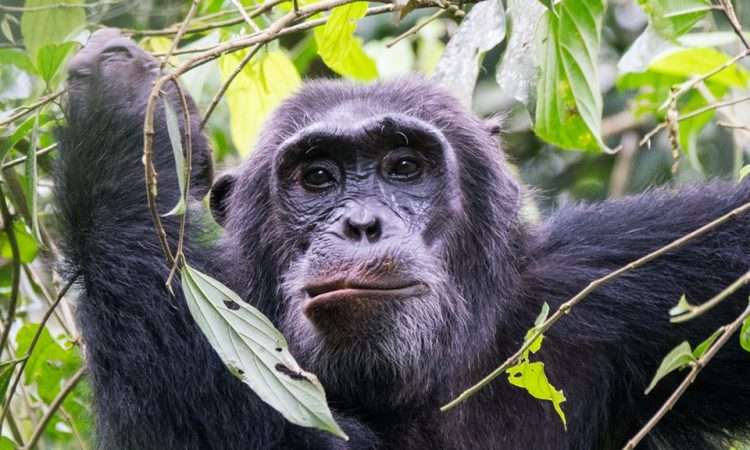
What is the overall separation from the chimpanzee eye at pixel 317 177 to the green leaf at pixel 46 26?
1.12 metres

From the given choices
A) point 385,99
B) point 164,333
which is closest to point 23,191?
point 164,333

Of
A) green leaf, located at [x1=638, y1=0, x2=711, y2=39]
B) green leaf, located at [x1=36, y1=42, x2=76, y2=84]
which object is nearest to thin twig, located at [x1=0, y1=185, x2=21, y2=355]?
green leaf, located at [x1=36, y1=42, x2=76, y2=84]

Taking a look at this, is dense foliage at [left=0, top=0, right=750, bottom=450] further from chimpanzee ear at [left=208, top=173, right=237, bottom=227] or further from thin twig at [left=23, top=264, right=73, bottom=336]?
chimpanzee ear at [left=208, top=173, right=237, bottom=227]

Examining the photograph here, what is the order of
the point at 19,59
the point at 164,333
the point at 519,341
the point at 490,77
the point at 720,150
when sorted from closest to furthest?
the point at 164,333 → the point at 19,59 → the point at 519,341 → the point at 720,150 → the point at 490,77

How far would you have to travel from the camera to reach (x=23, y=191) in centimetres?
480

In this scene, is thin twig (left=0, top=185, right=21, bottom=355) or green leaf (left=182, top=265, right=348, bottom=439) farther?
thin twig (left=0, top=185, right=21, bottom=355)

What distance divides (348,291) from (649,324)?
4.27 ft

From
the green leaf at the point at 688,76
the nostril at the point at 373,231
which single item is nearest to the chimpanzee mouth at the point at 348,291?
the nostril at the point at 373,231

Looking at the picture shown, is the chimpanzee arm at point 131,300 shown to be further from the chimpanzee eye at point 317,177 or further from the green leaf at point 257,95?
the green leaf at point 257,95

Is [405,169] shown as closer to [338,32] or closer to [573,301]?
[338,32]

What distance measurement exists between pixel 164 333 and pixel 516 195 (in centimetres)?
162

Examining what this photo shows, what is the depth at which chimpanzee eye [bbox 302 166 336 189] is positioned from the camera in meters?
4.55

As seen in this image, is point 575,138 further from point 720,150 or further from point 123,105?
point 720,150

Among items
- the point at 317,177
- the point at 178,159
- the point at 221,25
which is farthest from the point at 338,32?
the point at 178,159
